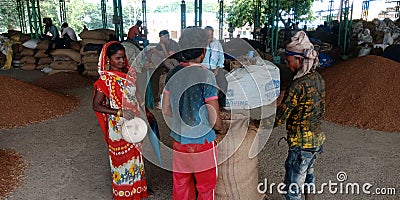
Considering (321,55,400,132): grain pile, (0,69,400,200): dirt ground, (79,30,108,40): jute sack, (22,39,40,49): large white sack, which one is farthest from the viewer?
(22,39,40,49): large white sack

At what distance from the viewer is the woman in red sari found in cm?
220

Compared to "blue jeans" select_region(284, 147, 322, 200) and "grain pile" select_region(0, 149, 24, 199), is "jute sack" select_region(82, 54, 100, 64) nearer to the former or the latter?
"grain pile" select_region(0, 149, 24, 199)

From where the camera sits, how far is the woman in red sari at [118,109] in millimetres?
2201

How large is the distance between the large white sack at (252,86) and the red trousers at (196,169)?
87cm

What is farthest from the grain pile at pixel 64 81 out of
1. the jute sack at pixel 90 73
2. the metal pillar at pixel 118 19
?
the metal pillar at pixel 118 19

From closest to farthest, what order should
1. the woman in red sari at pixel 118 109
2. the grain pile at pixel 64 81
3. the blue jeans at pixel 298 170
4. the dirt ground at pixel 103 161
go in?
the blue jeans at pixel 298 170 < the woman in red sari at pixel 118 109 < the dirt ground at pixel 103 161 < the grain pile at pixel 64 81

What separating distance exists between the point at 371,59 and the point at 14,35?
9.32 m

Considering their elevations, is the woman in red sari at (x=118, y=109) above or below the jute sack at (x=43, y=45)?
below

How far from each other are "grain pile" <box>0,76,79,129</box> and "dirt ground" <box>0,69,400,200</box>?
248 mm

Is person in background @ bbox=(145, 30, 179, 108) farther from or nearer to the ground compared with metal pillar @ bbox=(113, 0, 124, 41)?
nearer to the ground

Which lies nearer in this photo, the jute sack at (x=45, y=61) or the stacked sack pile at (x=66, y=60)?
the stacked sack pile at (x=66, y=60)

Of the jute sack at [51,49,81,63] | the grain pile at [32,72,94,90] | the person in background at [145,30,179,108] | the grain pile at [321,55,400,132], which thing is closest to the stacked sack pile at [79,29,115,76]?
the jute sack at [51,49,81,63]

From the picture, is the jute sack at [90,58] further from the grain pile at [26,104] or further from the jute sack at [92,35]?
the grain pile at [26,104]

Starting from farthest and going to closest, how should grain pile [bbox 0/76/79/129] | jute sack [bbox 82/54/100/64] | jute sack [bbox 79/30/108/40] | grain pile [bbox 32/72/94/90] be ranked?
jute sack [bbox 79/30/108/40] → jute sack [bbox 82/54/100/64] → grain pile [bbox 32/72/94/90] → grain pile [bbox 0/76/79/129]
